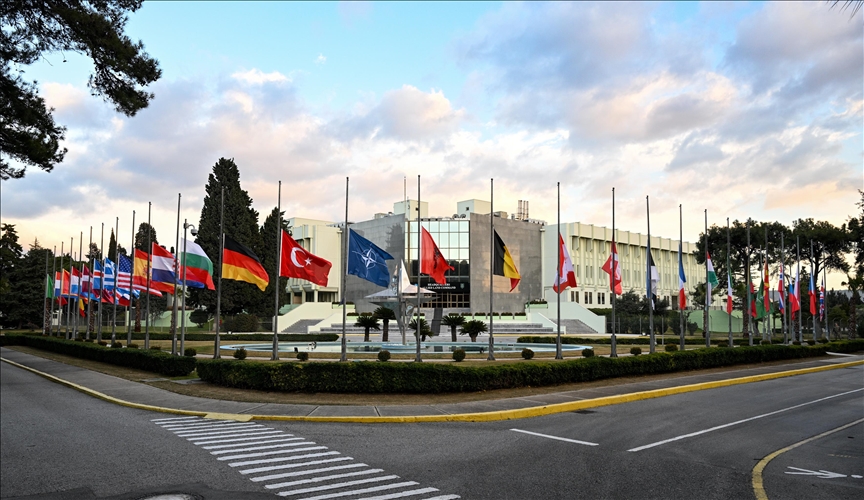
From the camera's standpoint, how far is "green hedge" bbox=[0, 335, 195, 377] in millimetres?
23828

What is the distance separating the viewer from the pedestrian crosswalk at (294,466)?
8.39 meters

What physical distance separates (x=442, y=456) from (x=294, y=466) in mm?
2467

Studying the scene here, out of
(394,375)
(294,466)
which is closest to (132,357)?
(394,375)

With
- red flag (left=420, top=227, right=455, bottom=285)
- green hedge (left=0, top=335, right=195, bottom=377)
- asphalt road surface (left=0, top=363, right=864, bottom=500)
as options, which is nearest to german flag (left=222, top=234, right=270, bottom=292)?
green hedge (left=0, top=335, right=195, bottom=377)

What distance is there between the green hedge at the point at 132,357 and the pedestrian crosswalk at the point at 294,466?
413 inches

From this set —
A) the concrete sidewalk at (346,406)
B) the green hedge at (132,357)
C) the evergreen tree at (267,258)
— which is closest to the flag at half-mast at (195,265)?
the green hedge at (132,357)

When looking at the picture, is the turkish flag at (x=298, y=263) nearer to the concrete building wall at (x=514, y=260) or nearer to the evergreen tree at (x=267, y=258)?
the evergreen tree at (x=267, y=258)

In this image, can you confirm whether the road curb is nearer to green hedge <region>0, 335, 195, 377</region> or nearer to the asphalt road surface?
the asphalt road surface

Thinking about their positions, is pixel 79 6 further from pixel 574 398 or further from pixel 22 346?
pixel 22 346

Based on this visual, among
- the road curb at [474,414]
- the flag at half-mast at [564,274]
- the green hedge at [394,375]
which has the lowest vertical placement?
the road curb at [474,414]

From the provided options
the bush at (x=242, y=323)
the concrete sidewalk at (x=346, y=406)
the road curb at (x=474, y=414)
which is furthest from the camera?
the bush at (x=242, y=323)

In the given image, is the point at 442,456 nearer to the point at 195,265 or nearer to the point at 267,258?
the point at 195,265

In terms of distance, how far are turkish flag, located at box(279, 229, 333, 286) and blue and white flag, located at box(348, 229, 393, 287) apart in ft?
3.35

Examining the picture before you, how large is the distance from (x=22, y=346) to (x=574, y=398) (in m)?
50.6
